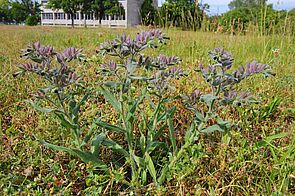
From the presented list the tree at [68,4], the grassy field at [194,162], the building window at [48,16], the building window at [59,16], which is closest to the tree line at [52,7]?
the tree at [68,4]

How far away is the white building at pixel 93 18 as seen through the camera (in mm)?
40594

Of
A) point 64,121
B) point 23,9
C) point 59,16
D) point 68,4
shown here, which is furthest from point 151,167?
point 23,9

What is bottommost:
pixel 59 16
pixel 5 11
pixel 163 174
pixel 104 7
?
pixel 163 174

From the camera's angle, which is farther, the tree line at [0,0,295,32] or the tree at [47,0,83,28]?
the tree at [47,0,83,28]

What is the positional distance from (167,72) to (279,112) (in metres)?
1.11

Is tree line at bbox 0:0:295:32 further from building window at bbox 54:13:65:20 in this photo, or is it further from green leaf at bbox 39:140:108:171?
building window at bbox 54:13:65:20

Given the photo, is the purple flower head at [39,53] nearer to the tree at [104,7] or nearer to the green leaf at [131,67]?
the green leaf at [131,67]

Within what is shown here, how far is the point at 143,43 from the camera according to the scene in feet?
3.79

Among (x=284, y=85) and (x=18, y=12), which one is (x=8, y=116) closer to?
(x=284, y=85)

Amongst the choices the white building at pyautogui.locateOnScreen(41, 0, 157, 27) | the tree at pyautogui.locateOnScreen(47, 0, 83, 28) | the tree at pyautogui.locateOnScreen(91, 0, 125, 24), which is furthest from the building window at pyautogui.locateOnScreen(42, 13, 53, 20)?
the tree at pyautogui.locateOnScreen(91, 0, 125, 24)

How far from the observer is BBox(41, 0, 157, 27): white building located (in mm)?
40594

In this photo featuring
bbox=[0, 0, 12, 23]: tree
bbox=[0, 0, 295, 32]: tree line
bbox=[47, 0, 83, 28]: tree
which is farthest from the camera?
bbox=[0, 0, 12, 23]: tree

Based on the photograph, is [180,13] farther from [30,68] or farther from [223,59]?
[30,68]

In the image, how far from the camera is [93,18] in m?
41.5
